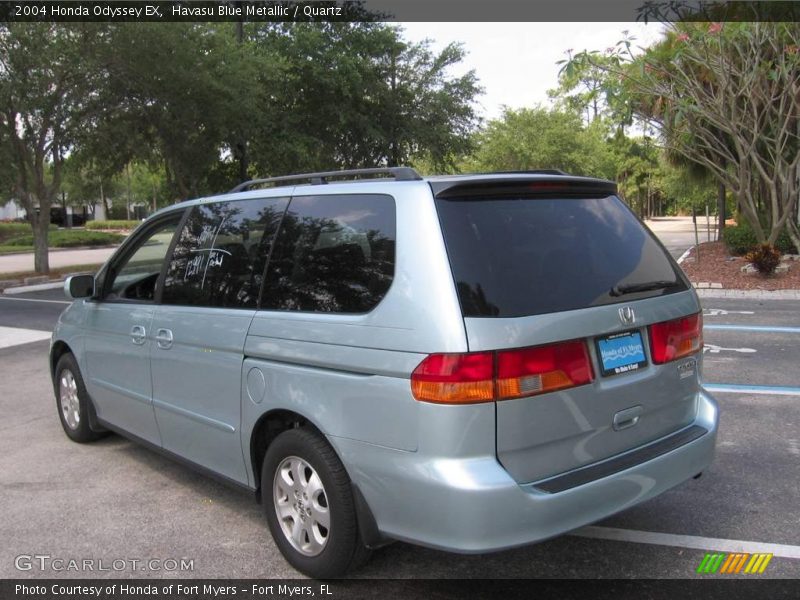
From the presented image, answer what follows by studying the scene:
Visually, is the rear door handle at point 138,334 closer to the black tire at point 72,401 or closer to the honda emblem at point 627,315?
the black tire at point 72,401

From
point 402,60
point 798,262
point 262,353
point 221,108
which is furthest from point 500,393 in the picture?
point 402,60

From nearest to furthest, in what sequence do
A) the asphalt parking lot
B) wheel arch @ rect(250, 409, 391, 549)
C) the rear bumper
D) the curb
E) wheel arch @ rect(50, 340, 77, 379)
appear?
1. the rear bumper
2. wheel arch @ rect(250, 409, 391, 549)
3. the asphalt parking lot
4. wheel arch @ rect(50, 340, 77, 379)
5. the curb

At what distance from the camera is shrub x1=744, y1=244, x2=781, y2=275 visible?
48.4ft

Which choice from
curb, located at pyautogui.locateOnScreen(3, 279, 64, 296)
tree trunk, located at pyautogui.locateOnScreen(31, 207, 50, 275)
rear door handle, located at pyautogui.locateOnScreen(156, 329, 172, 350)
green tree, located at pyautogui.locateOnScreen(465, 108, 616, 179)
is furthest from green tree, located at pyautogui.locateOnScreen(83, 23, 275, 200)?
green tree, located at pyautogui.locateOnScreen(465, 108, 616, 179)

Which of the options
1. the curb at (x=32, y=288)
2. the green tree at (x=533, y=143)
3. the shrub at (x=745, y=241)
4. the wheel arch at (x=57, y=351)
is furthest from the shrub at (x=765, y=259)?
the green tree at (x=533, y=143)

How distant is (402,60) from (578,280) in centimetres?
2691

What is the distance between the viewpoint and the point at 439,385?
266 centimetres

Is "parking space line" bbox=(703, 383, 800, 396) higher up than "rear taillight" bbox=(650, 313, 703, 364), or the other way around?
"rear taillight" bbox=(650, 313, 703, 364)

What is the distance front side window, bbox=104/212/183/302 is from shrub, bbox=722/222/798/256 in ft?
52.9

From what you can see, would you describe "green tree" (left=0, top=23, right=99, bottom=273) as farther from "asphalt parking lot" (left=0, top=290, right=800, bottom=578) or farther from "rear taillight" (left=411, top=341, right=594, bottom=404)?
"rear taillight" (left=411, top=341, right=594, bottom=404)

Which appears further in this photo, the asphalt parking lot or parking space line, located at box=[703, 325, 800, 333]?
parking space line, located at box=[703, 325, 800, 333]

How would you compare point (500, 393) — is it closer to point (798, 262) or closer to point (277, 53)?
point (798, 262)

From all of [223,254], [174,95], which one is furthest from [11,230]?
[223,254]

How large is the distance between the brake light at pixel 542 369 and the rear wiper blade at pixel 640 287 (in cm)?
40
